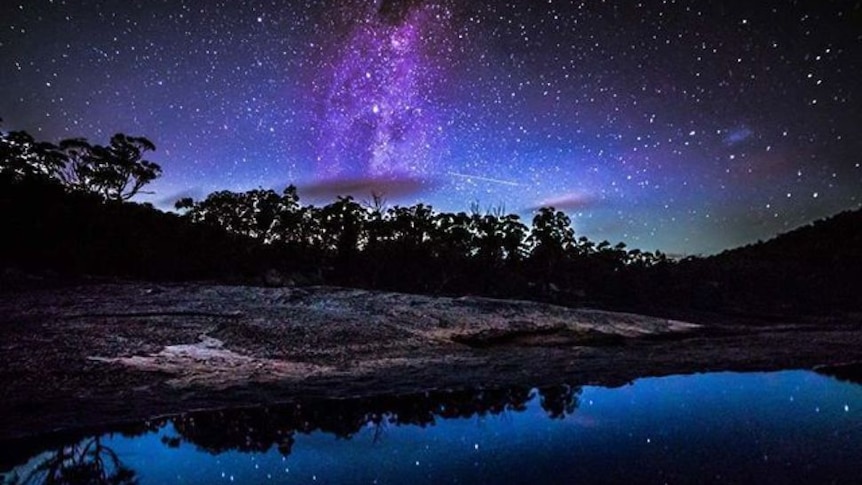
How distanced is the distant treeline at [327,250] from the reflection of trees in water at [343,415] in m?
32.0

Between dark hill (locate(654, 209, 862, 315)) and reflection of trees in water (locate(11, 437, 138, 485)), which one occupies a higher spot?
dark hill (locate(654, 209, 862, 315))

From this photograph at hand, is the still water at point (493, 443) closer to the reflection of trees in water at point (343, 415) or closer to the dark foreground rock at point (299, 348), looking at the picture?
the reflection of trees in water at point (343, 415)

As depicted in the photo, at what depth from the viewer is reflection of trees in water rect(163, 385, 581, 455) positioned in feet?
26.6

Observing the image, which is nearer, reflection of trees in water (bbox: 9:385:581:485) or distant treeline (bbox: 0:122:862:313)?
reflection of trees in water (bbox: 9:385:581:485)

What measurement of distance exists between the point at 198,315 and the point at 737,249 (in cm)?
11214

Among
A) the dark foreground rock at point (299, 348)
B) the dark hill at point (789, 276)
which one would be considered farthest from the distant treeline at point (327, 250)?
the dark foreground rock at point (299, 348)

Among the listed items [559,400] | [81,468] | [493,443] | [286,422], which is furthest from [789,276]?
[81,468]

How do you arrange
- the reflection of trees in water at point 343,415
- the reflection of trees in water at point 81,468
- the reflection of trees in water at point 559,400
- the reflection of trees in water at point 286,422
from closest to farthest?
the reflection of trees in water at point 81,468 → the reflection of trees in water at point 286,422 → the reflection of trees in water at point 343,415 → the reflection of trees in water at point 559,400

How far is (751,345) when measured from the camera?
65.6 feet

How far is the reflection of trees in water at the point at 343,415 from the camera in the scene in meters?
8.11

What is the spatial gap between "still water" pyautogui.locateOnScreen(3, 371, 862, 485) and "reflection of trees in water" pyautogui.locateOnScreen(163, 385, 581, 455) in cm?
4

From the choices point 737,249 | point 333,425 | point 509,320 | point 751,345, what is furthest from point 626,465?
point 737,249

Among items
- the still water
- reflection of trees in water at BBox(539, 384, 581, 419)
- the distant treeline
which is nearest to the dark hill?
the distant treeline

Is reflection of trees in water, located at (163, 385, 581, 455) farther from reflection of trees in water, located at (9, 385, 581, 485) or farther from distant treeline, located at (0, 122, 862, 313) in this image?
distant treeline, located at (0, 122, 862, 313)
